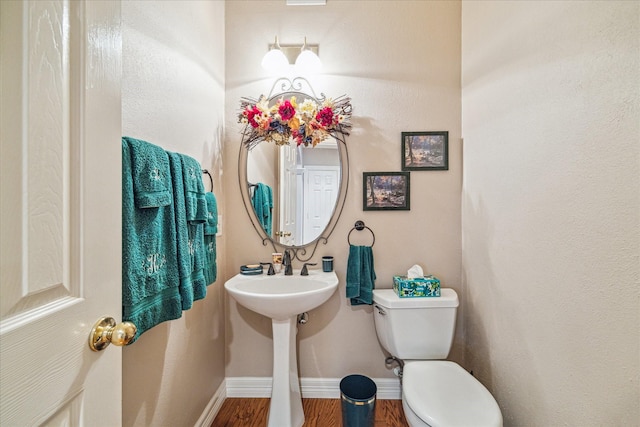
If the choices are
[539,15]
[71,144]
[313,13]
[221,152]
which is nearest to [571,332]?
[539,15]

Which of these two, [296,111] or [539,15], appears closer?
[539,15]

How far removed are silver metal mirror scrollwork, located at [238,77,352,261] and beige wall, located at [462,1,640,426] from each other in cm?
80

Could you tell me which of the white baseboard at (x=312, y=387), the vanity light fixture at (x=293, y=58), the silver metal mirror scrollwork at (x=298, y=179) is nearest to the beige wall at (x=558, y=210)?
the white baseboard at (x=312, y=387)

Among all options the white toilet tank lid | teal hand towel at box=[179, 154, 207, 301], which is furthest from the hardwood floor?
teal hand towel at box=[179, 154, 207, 301]

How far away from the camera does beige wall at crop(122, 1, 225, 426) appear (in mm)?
922

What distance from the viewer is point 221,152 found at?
5.49 feet

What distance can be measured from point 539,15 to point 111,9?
4.70ft

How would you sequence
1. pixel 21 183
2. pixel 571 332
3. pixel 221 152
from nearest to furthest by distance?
1. pixel 21 183
2. pixel 571 332
3. pixel 221 152

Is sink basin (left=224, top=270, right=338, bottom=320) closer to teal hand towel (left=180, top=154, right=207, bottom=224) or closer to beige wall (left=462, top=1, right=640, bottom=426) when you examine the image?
teal hand towel (left=180, top=154, right=207, bottom=224)

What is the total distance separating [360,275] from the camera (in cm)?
159

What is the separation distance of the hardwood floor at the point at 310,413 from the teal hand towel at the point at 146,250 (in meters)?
0.97

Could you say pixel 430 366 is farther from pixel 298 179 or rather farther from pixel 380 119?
pixel 380 119

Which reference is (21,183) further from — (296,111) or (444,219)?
(444,219)

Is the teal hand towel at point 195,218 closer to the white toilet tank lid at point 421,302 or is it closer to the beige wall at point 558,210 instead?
the white toilet tank lid at point 421,302
